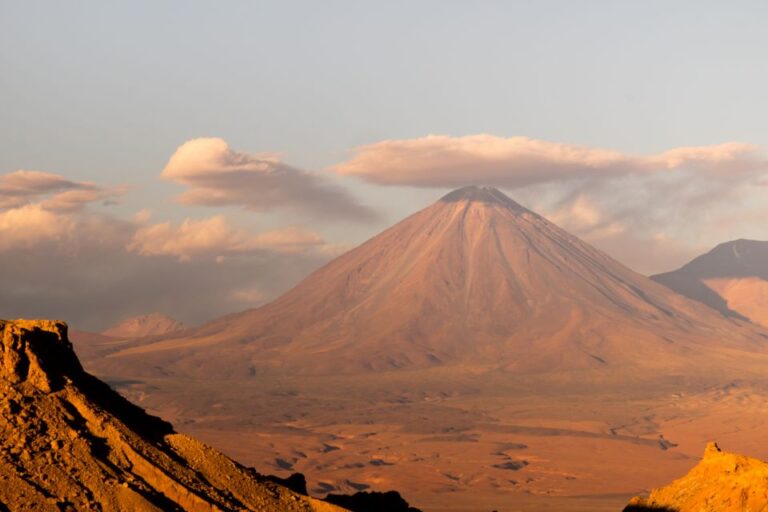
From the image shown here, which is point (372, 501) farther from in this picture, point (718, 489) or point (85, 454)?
point (85, 454)

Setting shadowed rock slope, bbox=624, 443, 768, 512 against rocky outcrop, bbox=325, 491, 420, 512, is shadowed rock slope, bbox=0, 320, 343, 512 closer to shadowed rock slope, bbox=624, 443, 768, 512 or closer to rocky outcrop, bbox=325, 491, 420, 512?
rocky outcrop, bbox=325, 491, 420, 512

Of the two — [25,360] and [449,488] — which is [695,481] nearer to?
[25,360]

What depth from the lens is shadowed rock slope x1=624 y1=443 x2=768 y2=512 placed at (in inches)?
2263

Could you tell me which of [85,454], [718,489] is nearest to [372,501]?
[718,489]

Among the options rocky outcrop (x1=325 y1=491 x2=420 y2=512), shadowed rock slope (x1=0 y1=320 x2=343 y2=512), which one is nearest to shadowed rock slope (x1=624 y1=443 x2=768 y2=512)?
rocky outcrop (x1=325 y1=491 x2=420 y2=512)

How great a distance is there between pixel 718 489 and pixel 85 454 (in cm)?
3038

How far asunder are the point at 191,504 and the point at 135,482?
1.78 metres

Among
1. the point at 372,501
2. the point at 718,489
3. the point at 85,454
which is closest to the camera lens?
the point at 85,454

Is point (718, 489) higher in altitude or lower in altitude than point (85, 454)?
lower

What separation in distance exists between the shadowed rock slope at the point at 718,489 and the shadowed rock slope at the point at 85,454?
67.2 ft

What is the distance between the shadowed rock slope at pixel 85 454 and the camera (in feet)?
130

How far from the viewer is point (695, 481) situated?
62.9 metres

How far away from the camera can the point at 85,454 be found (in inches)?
1618

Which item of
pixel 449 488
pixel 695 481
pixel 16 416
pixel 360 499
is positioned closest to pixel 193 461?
pixel 16 416
